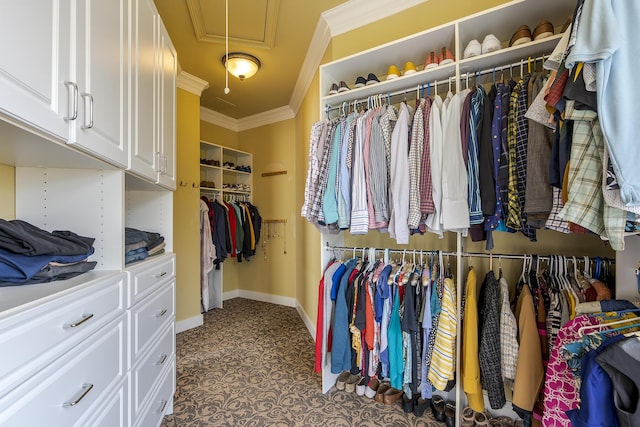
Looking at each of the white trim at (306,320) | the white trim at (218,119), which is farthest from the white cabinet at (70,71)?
the white trim at (218,119)

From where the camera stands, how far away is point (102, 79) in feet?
3.12

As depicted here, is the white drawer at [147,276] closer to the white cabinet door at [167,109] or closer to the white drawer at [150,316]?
the white drawer at [150,316]

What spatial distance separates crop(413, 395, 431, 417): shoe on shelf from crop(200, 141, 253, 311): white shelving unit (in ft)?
8.38

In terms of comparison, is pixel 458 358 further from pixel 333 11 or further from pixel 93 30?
pixel 333 11

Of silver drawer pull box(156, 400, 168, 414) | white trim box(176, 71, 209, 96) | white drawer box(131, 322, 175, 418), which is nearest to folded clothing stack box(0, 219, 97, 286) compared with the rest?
white drawer box(131, 322, 175, 418)

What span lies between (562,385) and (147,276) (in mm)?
1709

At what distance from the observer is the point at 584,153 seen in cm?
82

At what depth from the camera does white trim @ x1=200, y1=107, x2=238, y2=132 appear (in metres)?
3.83

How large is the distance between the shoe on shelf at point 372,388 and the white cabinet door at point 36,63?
79.0 inches

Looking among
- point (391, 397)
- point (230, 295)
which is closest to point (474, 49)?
point (391, 397)

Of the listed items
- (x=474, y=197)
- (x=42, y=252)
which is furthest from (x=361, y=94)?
(x=42, y=252)

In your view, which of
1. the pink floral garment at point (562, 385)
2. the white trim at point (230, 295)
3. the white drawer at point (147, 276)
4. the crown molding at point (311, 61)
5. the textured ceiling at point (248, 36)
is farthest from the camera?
the white trim at point (230, 295)

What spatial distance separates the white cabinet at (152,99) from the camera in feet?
4.09

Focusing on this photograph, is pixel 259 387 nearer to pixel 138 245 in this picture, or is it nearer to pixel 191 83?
pixel 138 245
